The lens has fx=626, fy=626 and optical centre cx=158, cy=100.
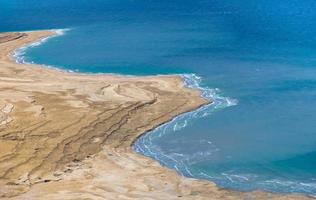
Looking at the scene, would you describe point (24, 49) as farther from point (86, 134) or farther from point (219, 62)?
point (86, 134)

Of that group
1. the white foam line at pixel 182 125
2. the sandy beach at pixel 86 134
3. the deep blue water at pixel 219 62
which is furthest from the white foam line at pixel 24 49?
the white foam line at pixel 182 125

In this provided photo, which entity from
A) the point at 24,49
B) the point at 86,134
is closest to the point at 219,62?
the point at 86,134

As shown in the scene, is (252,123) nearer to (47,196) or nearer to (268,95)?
(268,95)

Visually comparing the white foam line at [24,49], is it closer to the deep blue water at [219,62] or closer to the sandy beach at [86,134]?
the deep blue water at [219,62]

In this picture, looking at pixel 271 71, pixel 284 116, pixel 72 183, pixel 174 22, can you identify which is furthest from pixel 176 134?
pixel 174 22

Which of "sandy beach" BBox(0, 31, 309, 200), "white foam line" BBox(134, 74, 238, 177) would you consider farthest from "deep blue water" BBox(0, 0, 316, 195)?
"sandy beach" BBox(0, 31, 309, 200)

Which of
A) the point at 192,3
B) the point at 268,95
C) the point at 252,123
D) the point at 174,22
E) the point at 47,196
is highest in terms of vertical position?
the point at 192,3
